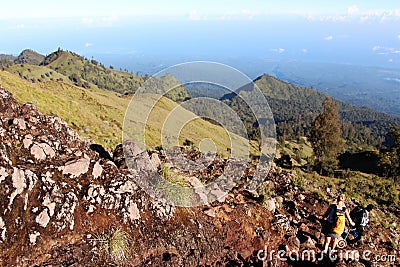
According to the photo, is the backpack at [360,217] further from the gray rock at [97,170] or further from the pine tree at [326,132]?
the pine tree at [326,132]

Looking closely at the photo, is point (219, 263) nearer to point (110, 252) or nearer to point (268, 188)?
point (110, 252)

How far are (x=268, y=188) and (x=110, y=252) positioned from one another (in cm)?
844

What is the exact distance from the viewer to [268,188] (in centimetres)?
1383

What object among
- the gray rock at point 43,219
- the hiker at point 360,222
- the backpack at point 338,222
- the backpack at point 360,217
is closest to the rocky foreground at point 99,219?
the gray rock at point 43,219

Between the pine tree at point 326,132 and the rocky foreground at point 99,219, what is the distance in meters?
37.4

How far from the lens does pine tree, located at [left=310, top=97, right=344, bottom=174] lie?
46.1m

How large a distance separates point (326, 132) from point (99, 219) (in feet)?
146

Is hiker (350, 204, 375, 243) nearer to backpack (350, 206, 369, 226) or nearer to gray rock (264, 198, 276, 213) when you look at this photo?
backpack (350, 206, 369, 226)

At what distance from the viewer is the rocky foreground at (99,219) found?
6.94m

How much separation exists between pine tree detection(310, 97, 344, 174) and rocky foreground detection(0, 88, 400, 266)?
37439mm

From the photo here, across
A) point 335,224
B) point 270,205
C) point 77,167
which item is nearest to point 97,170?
point 77,167

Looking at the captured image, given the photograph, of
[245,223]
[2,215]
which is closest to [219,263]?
[245,223]

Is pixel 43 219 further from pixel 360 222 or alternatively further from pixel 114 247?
pixel 360 222

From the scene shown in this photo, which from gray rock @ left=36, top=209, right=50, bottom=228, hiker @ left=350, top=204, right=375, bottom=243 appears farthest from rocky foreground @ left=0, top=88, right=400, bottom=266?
hiker @ left=350, top=204, right=375, bottom=243
